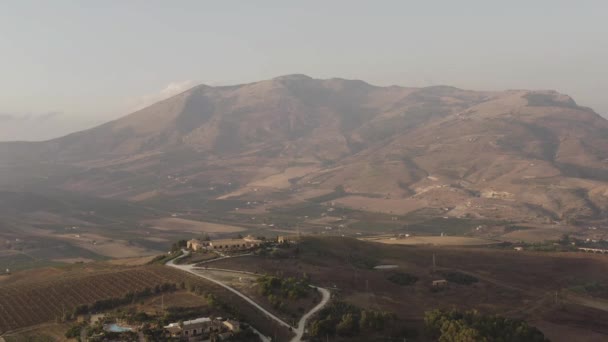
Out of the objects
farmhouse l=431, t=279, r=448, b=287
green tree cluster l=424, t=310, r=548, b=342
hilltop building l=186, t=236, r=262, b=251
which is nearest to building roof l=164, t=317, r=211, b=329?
green tree cluster l=424, t=310, r=548, b=342

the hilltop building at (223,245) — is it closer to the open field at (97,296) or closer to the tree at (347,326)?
the open field at (97,296)

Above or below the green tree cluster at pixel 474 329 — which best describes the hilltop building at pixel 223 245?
above

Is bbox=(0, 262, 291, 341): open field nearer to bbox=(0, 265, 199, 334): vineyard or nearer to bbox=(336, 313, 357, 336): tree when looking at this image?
bbox=(0, 265, 199, 334): vineyard

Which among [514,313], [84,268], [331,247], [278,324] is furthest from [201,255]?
[514,313]

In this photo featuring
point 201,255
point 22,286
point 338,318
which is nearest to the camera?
point 338,318

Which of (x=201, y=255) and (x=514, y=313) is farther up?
(x=201, y=255)

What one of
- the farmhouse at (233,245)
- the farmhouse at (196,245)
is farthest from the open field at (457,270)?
the farmhouse at (196,245)

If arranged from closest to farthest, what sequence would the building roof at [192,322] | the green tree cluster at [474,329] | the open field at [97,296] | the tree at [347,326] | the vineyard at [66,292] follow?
the building roof at [192,322] → the green tree cluster at [474,329] → the tree at [347,326] → the open field at [97,296] → the vineyard at [66,292]

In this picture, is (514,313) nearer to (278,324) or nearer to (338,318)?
(338,318)
